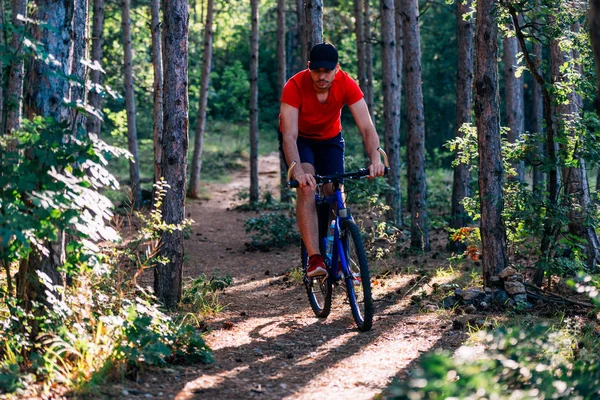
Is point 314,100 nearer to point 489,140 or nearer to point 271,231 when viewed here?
point 489,140

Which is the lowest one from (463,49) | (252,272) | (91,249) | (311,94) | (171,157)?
(252,272)

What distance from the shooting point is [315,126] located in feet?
24.3

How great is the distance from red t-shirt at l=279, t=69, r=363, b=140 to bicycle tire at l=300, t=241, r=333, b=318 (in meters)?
1.49

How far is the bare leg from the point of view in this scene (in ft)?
24.1

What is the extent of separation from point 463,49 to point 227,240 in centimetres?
664

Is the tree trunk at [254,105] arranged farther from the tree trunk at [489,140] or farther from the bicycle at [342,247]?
the bicycle at [342,247]

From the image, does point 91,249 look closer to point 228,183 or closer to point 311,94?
point 311,94

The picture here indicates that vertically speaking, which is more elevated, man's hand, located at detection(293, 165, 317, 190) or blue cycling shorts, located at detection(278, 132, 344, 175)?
blue cycling shorts, located at detection(278, 132, 344, 175)

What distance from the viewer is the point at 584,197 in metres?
9.72

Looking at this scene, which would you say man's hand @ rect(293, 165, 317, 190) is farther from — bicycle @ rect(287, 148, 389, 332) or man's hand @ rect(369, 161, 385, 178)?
man's hand @ rect(369, 161, 385, 178)

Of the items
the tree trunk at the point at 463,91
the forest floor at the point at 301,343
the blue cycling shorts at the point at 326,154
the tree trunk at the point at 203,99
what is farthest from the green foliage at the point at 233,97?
the blue cycling shorts at the point at 326,154

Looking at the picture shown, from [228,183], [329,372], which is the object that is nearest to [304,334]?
[329,372]

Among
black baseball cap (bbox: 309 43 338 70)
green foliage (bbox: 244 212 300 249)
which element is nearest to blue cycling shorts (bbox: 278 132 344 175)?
black baseball cap (bbox: 309 43 338 70)

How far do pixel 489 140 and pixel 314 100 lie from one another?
220cm
